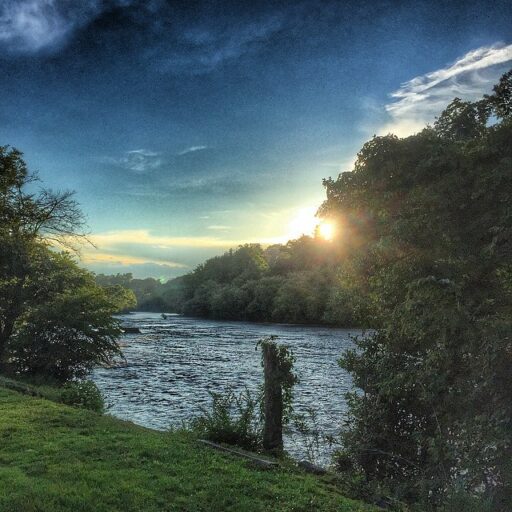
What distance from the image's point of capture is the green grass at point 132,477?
7477 mm

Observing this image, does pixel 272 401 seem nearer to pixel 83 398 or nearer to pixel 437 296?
pixel 437 296

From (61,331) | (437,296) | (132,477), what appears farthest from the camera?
(61,331)

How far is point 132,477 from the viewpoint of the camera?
855 centimetres

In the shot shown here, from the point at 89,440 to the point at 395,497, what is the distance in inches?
302

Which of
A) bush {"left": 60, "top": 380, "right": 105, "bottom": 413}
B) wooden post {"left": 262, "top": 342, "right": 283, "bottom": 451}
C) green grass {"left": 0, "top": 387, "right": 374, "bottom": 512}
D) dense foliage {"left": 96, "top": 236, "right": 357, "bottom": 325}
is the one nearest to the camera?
green grass {"left": 0, "top": 387, "right": 374, "bottom": 512}

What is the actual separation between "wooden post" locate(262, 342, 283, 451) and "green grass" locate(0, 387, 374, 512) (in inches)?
95.2

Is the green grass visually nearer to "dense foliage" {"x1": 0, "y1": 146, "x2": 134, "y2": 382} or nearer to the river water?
the river water

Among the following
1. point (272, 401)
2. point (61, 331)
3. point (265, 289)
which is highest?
point (265, 289)

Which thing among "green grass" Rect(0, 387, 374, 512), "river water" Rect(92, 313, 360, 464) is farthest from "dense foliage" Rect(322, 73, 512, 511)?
"river water" Rect(92, 313, 360, 464)

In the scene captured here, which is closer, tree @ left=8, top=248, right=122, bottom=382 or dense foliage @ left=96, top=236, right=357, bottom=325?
tree @ left=8, top=248, right=122, bottom=382

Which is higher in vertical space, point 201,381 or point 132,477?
point 132,477

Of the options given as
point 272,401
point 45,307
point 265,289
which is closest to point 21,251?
point 45,307

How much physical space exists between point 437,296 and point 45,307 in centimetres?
2376

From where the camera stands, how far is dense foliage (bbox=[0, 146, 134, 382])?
2556cm
